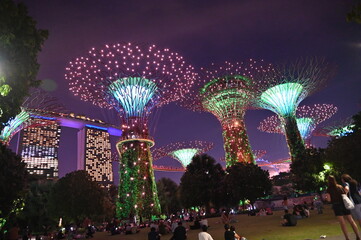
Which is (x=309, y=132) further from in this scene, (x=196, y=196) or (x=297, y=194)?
(x=196, y=196)

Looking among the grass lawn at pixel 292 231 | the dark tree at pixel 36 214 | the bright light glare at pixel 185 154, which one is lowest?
the grass lawn at pixel 292 231

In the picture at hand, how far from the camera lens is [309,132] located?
73.0m

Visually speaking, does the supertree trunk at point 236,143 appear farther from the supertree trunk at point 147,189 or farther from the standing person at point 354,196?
the standing person at point 354,196

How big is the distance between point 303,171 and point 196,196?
56.2ft

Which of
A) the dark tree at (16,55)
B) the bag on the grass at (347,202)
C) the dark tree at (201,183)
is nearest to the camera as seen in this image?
the bag on the grass at (347,202)

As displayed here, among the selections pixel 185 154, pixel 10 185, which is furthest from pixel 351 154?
pixel 185 154

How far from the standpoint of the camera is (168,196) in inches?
3123

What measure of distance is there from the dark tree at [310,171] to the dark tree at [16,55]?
3823cm

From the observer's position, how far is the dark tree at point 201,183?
44.0 metres

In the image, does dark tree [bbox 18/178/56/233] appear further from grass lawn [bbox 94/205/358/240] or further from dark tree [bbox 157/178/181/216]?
grass lawn [bbox 94/205/358/240]

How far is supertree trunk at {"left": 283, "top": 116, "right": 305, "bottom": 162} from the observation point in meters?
49.0

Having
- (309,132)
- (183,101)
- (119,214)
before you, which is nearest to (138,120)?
(119,214)

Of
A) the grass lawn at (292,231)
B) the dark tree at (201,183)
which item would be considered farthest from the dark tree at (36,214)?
the grass lawn at (292,231)

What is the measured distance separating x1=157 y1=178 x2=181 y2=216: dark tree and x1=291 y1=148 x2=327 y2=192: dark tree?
124 ft
